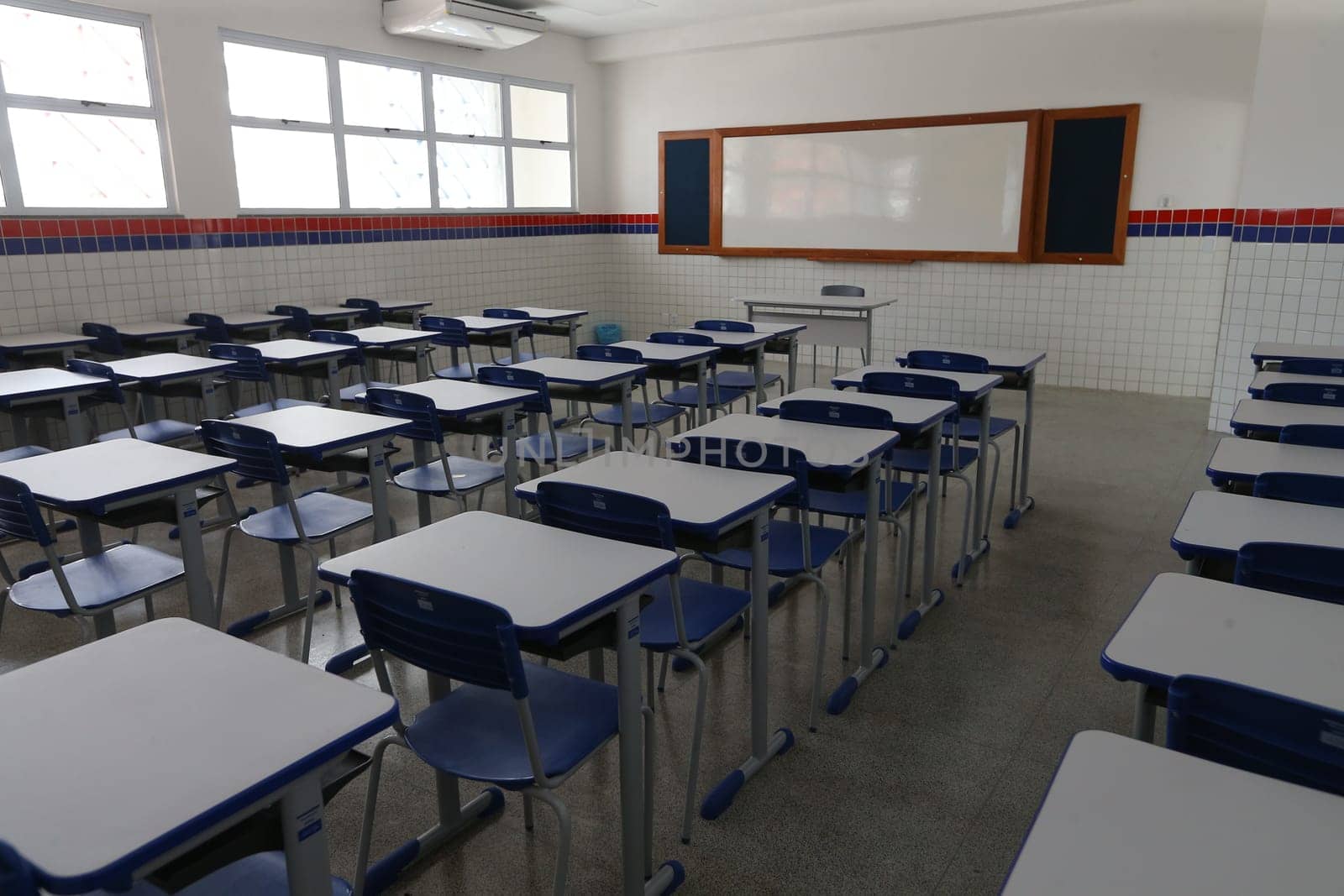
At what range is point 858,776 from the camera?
2693 mm

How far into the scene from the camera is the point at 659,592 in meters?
2.71

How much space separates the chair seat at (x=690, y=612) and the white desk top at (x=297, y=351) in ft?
10.6

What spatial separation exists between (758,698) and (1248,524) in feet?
4.56

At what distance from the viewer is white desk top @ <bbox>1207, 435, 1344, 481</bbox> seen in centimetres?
285

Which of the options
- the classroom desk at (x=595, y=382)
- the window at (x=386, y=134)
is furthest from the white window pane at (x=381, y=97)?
the classroom desk at (x=595, y=382)

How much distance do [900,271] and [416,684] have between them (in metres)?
7.03

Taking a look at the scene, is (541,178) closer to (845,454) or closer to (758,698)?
(845,454)

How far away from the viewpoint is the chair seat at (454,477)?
3904mm

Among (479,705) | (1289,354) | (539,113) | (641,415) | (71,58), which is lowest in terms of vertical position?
(479,705)

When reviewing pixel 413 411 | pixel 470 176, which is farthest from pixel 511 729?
pixel 470 176

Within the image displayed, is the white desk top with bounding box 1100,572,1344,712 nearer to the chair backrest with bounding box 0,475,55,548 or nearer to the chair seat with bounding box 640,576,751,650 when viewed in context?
the chair seat with bounding box 640,576,751,650

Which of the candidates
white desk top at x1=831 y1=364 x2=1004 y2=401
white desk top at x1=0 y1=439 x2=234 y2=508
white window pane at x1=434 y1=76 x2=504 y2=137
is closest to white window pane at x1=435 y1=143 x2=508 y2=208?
white window pane at x1=434 y1=76 x2=504 y2=137

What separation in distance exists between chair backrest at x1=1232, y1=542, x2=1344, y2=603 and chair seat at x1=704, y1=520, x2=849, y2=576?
120cm

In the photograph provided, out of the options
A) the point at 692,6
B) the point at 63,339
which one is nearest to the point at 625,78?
the point at 692,6
